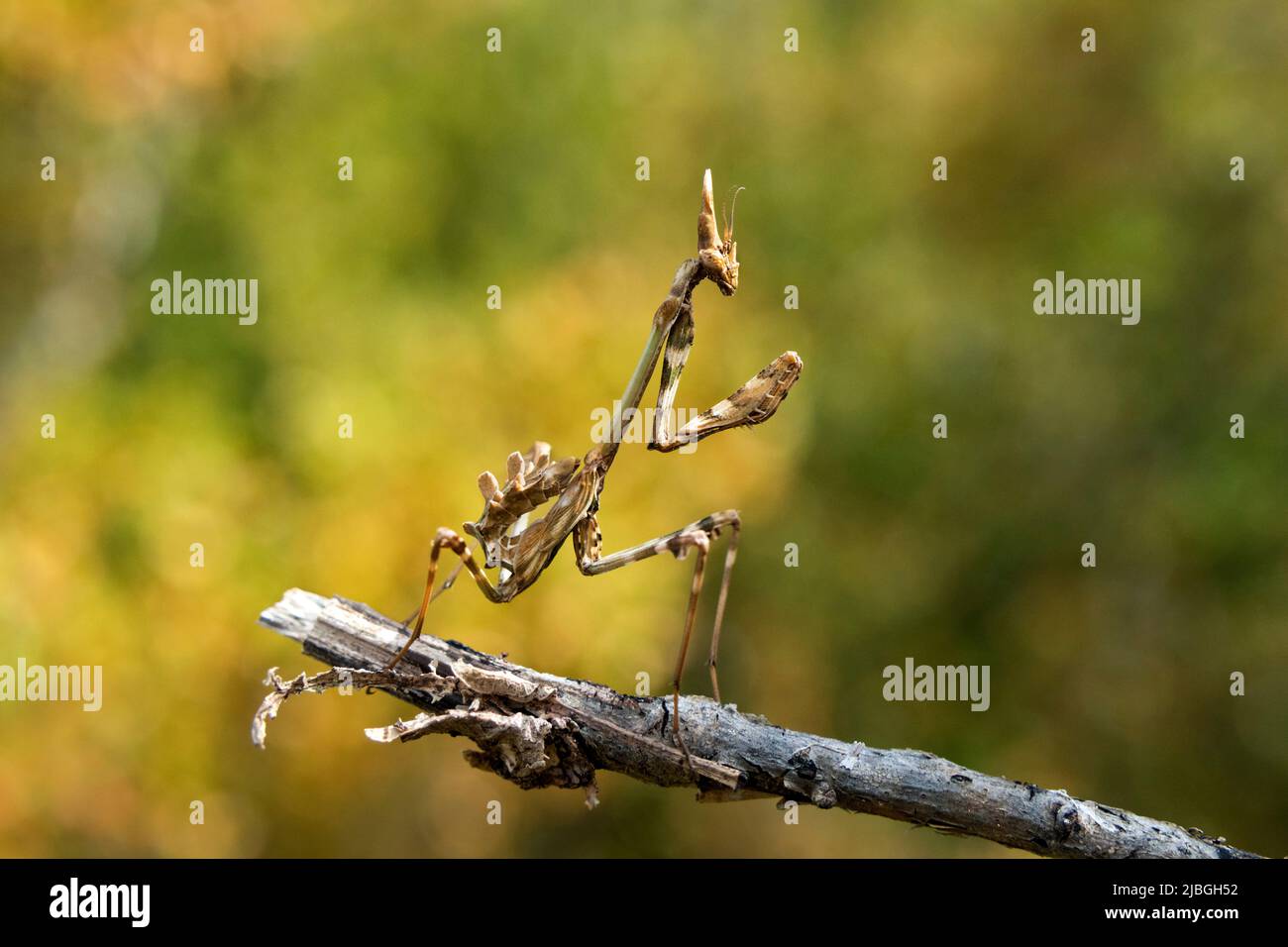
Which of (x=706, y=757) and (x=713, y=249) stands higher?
(x=713, y=249)

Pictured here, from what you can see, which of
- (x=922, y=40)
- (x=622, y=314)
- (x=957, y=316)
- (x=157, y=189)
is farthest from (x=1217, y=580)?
(x=157, y=189)

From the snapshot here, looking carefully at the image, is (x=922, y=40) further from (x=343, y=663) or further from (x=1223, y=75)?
(x=343, y=663)

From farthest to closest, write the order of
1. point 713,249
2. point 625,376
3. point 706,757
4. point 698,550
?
point 625,376 → point 713,249 → point 698,550 → point 706,757

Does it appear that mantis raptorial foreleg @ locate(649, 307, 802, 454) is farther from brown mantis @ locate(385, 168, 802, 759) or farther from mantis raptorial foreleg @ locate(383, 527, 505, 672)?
mantis raptorial foreleg @ locate(383, 527, 505, 672)

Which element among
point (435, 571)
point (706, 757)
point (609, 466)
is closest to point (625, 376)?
point (609, 466)

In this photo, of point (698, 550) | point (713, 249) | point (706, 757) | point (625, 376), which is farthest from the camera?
point (625, 376)

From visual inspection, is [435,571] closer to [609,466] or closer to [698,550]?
[609,466]

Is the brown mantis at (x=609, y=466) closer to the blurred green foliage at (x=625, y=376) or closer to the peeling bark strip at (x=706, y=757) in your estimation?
the peeling bark strip at (x=706, y=757)

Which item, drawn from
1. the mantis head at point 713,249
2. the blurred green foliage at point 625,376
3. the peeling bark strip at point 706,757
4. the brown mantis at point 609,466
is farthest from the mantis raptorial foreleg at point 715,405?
the blurred green foliage at point 625,376
